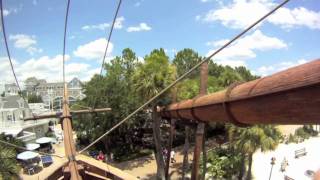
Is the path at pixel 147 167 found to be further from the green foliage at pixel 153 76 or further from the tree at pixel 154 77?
the green foliage at pixel 153 76

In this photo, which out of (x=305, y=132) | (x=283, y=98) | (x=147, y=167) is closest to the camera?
(x=283, y=98)

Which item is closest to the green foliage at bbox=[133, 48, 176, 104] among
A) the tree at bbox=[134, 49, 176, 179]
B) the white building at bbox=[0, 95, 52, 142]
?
the tree at bbox=[134, 49, 176, 179]

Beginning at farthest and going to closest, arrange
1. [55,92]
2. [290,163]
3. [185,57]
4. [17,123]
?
[55,92], [185,57], [17,123], [290,163]

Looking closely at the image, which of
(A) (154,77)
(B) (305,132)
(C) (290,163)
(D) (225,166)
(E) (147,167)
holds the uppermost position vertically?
(A) (154,77)

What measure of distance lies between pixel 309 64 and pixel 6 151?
662 inches

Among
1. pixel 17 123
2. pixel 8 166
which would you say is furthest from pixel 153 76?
pixel 17 123

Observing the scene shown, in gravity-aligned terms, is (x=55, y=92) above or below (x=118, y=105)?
above

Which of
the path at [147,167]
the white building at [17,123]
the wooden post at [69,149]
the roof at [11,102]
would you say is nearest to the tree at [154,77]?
the path at [147,167]

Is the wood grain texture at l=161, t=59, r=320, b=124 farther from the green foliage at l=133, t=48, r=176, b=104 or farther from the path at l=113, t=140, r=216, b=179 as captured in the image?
the path at l=113, t=140, r=216, b=179

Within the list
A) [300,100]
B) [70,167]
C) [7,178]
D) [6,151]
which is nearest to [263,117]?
[300,100]

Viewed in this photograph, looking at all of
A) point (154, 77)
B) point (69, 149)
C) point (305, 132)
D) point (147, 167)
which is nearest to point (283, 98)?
point (69, 149)

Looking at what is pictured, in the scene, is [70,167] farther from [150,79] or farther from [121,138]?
[121,138]

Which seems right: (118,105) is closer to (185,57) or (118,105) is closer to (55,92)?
(185,57)

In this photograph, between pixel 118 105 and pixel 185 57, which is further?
pixel 185 57
